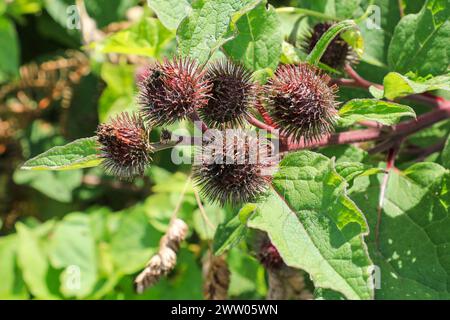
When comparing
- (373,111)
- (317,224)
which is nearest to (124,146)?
(317,224)

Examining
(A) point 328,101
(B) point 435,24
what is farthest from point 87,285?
(B) point 435,24

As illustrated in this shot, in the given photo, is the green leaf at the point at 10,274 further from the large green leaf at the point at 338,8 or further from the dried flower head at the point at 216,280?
the large green leaf at the point at 338,8

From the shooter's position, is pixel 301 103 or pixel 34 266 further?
pixel 34 266

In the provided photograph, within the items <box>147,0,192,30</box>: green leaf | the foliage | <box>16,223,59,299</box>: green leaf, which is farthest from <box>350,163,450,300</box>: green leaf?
<box>16,223,59,299</box>: green leaf

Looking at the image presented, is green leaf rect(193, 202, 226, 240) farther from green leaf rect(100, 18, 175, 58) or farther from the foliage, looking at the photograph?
green leaf rect(100, 18, 175, 58)

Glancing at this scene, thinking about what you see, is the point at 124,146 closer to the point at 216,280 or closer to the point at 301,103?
the point at 301,103

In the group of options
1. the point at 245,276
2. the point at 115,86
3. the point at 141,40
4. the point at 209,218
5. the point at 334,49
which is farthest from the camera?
the point at 115,86

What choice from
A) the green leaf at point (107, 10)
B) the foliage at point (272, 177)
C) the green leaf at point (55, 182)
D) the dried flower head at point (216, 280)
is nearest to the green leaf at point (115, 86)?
the foliage at point (272, 177)
